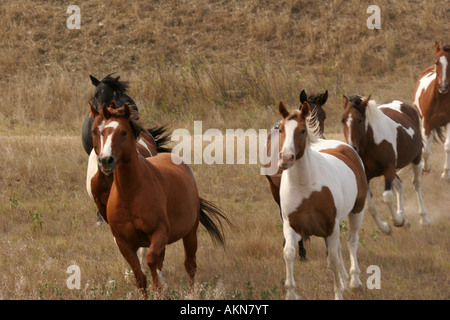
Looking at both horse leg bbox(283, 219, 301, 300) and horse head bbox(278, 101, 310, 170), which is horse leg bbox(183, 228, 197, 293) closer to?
horse leg bbox(283, 219, 301, 300)

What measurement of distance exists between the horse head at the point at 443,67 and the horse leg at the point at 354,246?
4.68 m

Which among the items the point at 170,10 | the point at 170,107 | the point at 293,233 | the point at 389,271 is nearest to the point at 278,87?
the point at 170,107

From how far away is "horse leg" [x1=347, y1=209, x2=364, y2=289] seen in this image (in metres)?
6.91

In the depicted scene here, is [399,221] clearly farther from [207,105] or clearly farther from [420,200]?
[207,105]

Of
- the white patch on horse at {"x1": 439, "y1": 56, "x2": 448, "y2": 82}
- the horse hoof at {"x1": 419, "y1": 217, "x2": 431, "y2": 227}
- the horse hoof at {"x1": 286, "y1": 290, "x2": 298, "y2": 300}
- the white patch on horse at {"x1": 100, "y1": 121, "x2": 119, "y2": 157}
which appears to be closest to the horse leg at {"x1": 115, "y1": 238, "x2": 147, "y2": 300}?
the white patch on horse at {"x1": 100, "y1": 121, "x2": 119, "y2": 157}

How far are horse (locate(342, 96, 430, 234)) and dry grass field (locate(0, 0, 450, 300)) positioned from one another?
52 centimetres

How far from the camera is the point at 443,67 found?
35.7 feet

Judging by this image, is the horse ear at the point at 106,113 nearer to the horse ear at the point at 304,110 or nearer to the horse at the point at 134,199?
the horse at the point at 134,199

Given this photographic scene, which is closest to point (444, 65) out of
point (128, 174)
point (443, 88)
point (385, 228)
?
point (443, 88)

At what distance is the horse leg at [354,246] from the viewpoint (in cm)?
691

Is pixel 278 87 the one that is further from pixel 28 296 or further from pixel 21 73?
pixel 28 296

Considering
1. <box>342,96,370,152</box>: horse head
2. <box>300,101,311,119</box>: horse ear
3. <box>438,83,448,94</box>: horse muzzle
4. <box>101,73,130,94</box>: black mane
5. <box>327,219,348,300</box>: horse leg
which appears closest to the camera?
<box>300,101,311,119</box>: horse ear

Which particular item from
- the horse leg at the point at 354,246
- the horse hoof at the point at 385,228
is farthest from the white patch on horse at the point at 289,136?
the horse hoof at the point at 385,228

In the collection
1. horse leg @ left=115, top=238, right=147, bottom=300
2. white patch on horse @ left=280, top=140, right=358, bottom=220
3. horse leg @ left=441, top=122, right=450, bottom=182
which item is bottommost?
horse leg @ left=115, top=238, right=147, bottom=300
